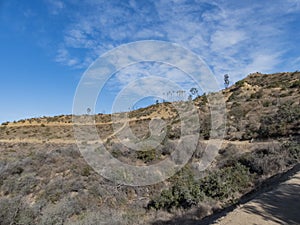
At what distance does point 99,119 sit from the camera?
51.6 m

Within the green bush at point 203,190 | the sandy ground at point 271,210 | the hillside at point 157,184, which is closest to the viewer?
the sandy ground at point 271,210

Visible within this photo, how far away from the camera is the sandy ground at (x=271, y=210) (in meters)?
5.51

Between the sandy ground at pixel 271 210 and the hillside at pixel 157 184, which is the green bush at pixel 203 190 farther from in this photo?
the sandy ground at pixel 271 210

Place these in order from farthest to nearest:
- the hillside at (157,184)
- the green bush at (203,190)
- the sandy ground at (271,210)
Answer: the green bush at (203,190) → the hillside at (157,184) → the sandy ground at (271,210)

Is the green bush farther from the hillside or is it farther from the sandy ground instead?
the sandy ground

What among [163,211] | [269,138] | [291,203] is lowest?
[163,211]

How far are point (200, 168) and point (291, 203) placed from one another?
8226 millimetres

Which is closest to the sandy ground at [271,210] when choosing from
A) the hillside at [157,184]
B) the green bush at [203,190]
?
the hillside at [157,184]

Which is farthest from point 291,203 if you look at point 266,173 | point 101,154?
point 101,154

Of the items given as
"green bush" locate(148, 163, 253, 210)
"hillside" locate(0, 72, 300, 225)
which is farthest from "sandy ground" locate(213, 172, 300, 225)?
"green bush" locate(148, 163, 253, 210)

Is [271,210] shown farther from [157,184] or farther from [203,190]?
[157,184]

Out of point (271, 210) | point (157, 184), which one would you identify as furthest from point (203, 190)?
point (271, 210)

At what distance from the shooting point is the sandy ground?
5.51m

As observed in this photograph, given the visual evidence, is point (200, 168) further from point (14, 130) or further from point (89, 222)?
point (14, 130)
